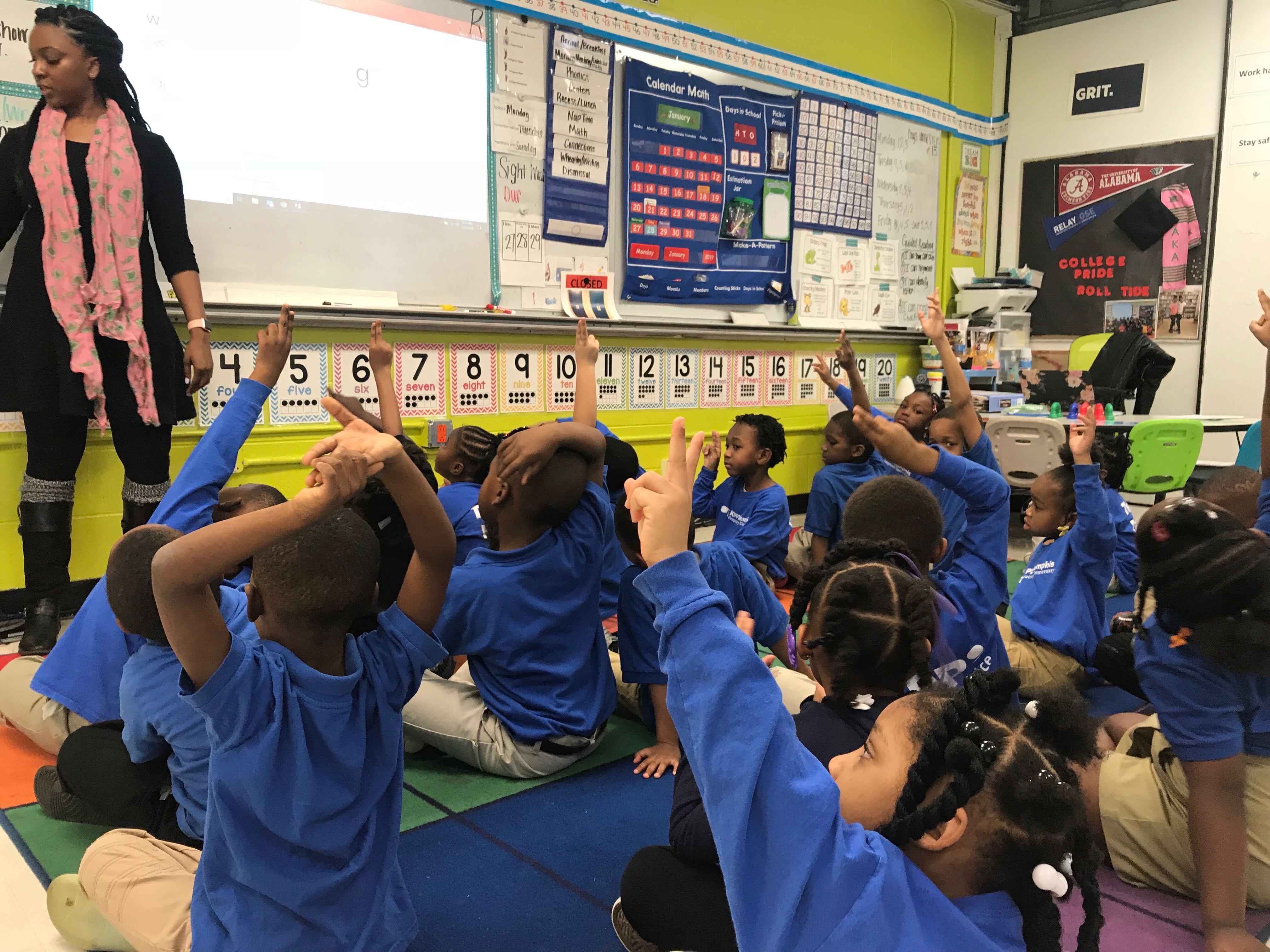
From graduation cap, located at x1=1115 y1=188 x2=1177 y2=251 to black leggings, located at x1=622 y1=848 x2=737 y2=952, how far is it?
6261 mm

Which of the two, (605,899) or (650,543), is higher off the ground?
(650,543)

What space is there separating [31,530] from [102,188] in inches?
40.5

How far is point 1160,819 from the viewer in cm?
153

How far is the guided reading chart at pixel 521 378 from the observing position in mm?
4035

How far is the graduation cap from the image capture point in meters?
6.04

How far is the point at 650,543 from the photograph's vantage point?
0.76 meters

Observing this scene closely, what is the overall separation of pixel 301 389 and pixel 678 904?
108 inches

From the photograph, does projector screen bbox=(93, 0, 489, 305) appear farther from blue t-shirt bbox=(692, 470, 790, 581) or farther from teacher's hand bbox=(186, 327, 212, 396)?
blue t-shirt bbox=(692, 470, 790, 581)

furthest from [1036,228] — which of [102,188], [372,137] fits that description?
[102,188]

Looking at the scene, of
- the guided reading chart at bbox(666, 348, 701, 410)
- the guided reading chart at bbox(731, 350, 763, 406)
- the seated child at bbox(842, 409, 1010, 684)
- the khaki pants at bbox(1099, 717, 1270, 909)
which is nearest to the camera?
the khaki pants at bbox(1099, 717, 1270, 909)

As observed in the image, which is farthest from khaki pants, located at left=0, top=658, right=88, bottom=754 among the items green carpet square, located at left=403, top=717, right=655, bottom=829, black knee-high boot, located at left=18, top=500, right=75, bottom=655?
green carpet square, located at left=403, top=717, right=655, bottom=829

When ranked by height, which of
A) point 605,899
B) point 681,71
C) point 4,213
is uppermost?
point 681,71

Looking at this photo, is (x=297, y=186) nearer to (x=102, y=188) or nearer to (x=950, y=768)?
(x=102, y=188)

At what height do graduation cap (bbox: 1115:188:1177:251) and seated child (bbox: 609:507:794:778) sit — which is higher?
graduation cap (bbox: 1115:188:1177:251)
